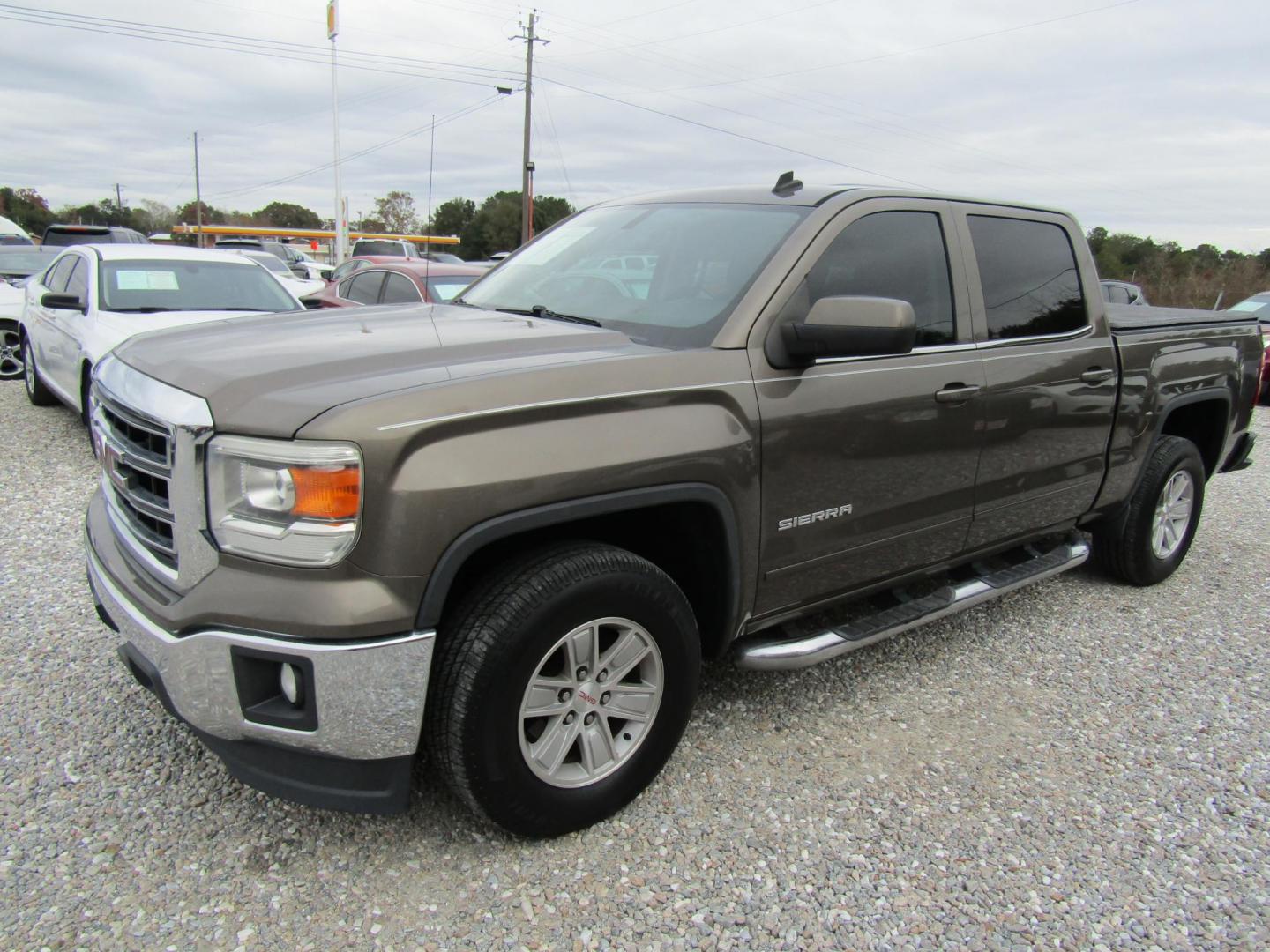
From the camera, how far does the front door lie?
2.73 meters

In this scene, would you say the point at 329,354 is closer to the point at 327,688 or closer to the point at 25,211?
the point at 327,688

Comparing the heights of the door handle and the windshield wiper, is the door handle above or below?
below

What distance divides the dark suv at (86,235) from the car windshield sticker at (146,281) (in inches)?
462

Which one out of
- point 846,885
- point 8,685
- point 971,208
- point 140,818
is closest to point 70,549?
point 8,685

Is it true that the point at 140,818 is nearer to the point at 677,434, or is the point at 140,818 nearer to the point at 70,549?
the point at 677,434

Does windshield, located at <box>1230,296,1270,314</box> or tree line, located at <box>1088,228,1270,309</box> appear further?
tree line, located at <box>1088,228,1270,309</box>

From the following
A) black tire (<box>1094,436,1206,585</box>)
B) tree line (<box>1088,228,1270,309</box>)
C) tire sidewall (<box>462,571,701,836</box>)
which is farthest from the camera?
tree line (<box>1088,228,1270,309</box>)

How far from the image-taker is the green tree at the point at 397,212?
2805 inches

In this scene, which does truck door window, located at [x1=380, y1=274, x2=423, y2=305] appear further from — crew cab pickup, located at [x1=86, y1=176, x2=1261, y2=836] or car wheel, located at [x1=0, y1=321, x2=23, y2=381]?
crew cab pickup, located at [x1=86, y1=176, x2=1261, y2=836]

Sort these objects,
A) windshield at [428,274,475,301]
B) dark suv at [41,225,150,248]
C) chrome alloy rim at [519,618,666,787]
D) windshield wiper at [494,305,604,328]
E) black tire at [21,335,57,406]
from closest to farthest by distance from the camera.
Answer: chrome alloy rim at [519,618,666,787]
windshield wiper at [494,305,604,328]
black tire at [21,335,57,406]
windshield at [428,274,475,301]
dark suv at [41,225,150,248]

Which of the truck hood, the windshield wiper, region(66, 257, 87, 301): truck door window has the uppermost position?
the windshield wiper

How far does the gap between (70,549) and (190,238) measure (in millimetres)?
68108

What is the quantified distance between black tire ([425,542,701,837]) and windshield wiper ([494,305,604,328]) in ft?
3.03

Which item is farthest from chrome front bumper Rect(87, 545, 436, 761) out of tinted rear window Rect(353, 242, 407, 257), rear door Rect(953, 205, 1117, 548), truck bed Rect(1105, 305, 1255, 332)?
tinted rear window Rect(353, 242, 407, 257)
